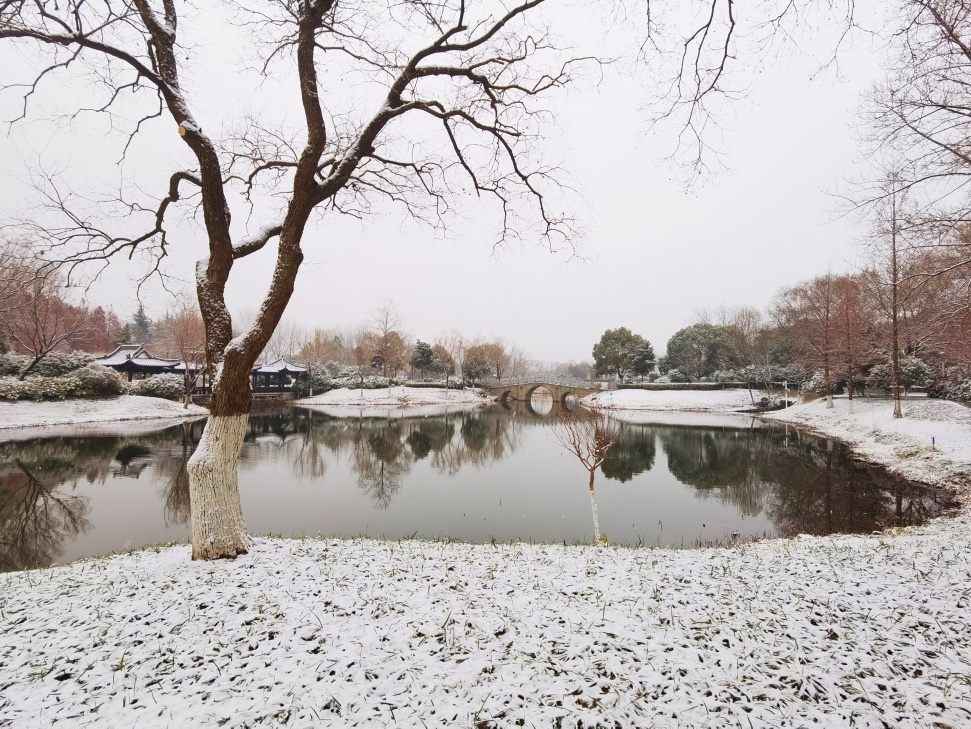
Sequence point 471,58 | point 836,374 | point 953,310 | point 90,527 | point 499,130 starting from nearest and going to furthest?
point 471,58
point 499,130
point 953,310
point 90,527
point 836,374

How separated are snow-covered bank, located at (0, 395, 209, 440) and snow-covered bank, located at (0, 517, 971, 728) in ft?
71.5

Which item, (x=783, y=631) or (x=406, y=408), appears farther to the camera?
(x=406, y=408)

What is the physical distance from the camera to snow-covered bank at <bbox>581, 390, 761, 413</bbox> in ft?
119

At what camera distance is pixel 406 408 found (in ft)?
123

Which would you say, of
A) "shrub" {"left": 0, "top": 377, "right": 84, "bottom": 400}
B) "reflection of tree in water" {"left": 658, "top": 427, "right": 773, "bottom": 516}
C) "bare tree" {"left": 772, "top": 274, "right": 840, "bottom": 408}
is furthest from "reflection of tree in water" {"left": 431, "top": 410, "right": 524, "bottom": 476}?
"shrub" {"left": 0, "top": 377, "right": 84, "bottom": 400}

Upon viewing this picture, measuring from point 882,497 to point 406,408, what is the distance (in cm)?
3170

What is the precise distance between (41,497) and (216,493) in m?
9.71

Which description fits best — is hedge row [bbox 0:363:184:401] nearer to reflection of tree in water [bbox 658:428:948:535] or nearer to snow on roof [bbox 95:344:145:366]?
snow on roof [bbox 95:344:145:366]

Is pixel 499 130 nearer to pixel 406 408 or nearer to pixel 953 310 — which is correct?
pixel 953 310

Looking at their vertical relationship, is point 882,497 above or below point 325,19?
below

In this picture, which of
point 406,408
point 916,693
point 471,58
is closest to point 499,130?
point 471,58

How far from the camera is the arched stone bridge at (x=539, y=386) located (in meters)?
45.1

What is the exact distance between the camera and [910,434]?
1566cm

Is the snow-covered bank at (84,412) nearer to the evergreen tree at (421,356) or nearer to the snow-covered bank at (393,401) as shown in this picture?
the snow-covered bank at (393,401)
